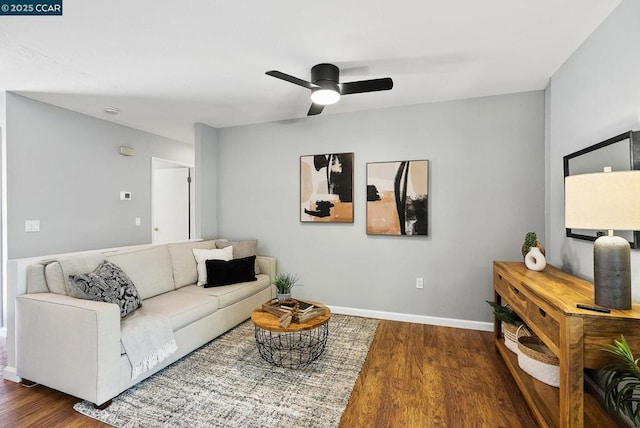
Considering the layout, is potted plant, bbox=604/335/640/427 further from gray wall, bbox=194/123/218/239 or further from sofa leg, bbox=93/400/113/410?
gray wall, bbox=194/123/218/239

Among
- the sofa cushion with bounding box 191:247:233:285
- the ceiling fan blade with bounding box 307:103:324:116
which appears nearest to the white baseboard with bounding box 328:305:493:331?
the sofa cushion with bounding box 191:247:233:285

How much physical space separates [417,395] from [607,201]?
1.64m

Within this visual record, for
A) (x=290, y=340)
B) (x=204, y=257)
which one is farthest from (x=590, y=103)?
(x=204, y=257)

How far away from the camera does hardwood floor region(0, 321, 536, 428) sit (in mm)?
1813

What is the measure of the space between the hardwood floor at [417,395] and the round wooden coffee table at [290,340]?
50cm

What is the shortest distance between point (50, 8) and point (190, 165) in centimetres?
349

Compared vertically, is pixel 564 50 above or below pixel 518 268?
above

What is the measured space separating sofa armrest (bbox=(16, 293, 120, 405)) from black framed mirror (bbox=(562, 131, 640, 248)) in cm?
315

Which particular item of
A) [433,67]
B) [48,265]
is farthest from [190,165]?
[433,67]

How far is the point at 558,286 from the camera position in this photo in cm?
181

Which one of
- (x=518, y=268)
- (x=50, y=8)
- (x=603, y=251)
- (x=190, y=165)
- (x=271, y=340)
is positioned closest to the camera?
(x=603, y=251)

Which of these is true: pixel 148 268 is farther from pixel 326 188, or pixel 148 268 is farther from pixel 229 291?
pixel 326 188

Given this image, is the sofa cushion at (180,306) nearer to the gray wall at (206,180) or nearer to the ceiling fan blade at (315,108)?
the gray wall at (206,180)

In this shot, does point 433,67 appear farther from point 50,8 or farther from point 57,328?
point 57,328
